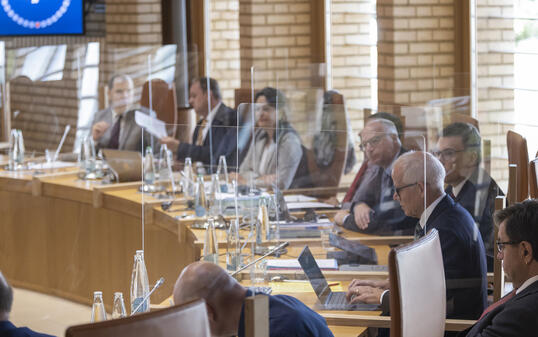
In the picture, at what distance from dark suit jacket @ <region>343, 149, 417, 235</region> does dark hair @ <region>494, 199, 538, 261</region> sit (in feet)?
1.83

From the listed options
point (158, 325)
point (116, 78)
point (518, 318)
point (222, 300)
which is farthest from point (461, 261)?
point (116, 78)

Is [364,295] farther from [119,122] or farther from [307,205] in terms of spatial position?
[119,122]

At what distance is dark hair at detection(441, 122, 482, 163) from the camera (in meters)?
3.23

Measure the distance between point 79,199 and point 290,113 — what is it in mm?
1798

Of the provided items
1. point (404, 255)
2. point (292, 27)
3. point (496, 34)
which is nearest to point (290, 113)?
point (404, 255)

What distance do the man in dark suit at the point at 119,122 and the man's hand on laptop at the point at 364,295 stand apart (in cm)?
229

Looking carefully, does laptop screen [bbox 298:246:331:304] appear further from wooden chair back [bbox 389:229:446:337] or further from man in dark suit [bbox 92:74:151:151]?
man in dark suit [bbox 92:74:151:151]

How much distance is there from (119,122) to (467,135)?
2.64 meters

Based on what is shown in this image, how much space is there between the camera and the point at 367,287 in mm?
2598

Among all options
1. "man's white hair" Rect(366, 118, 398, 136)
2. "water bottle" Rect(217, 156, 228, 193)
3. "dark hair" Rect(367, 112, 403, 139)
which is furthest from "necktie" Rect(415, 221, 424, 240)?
"water bottle" Rect(217, 156, 228, 193)

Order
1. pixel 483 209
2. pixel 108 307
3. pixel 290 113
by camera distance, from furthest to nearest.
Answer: pixel 108 307
pixel 290 113
pixel 483 209

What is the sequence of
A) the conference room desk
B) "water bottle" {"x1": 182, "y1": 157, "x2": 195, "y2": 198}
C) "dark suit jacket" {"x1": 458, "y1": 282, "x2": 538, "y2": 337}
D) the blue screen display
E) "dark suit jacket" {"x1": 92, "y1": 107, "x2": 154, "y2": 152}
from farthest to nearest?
the blue screen display, "dark suit jacket" {"x1": 92, "y1": 107, "x2": 154, "y2": 152}, the conference room desk, "water bottle" {"x1": 182, "y1": 157, "x2": 195, "y2": 198}, "dark suit jacket" {"x1": 458, "y1": 282, "x2": 538, "y2": 337}

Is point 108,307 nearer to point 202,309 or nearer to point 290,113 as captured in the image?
point 290,113

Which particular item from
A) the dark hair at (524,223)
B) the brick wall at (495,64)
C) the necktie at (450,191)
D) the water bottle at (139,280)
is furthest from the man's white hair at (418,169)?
the brick wall at (495,64)
